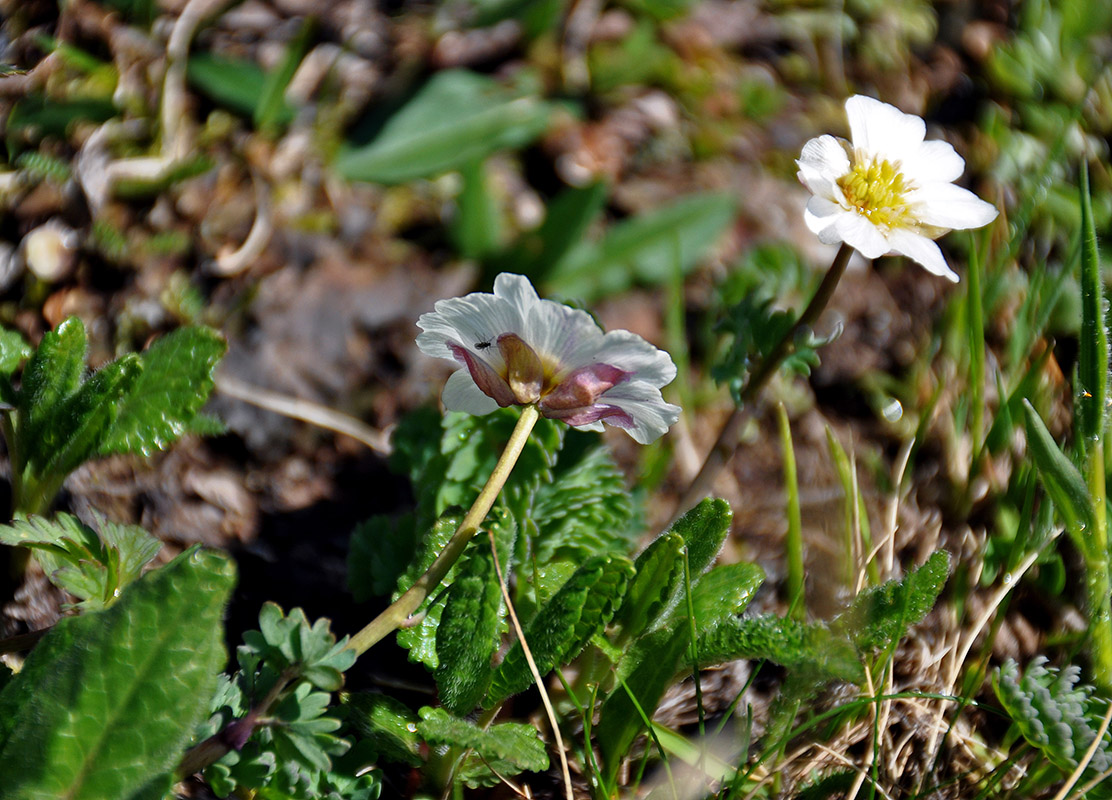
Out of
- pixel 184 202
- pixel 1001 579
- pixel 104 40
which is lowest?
pixel 1001 579

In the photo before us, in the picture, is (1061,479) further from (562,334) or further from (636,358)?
(562,334)

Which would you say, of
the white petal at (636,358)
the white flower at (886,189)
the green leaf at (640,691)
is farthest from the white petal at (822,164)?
the green leaf at (640,691)

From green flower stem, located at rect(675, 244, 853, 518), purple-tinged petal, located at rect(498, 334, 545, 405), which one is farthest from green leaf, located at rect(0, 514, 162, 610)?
green flower stem, located at rect(675, 244, 853, 518)

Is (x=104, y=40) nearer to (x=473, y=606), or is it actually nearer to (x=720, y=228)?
(x=720, y=228)

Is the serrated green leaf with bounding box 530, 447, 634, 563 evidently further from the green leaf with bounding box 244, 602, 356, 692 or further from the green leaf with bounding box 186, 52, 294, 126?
the green leaf with bounding box 186, 52, 294, 126

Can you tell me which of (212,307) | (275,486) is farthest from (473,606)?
(212,307)

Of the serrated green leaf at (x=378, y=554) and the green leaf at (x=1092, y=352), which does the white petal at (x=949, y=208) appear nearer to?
the green leaf at (x=1092, y=352)
